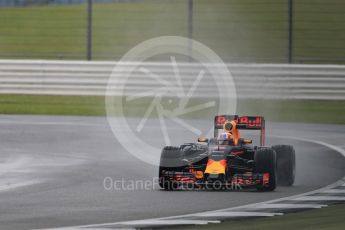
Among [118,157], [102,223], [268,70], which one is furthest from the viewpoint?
[268,70]

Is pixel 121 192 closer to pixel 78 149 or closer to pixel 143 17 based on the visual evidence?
pixel 78 149

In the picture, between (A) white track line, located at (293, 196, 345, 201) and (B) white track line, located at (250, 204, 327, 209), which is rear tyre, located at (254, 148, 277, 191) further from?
(B) white track line, located at (250, 204, 327, 209)

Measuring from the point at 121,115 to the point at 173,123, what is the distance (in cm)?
231

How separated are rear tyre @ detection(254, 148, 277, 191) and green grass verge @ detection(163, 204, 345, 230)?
82.7 inches

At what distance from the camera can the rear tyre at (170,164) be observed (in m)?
14.2

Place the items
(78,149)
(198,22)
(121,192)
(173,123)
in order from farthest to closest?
1. (198,22)
2. (173,123)
3. (78,149)
4. (121,192)

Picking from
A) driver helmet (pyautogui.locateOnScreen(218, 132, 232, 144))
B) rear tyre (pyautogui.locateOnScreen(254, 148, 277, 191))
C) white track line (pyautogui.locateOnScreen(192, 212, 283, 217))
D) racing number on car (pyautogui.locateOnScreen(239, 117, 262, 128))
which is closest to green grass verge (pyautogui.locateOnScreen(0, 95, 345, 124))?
racing number on car (pyautogui.locateOnScreen(239, 117, 262, 128))

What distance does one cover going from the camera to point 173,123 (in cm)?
2572

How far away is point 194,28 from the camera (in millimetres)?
42906

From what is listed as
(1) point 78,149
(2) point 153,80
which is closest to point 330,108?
(2) point 153,80

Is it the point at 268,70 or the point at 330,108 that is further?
the point at 330,108

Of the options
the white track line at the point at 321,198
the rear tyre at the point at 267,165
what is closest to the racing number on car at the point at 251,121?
the rear tyre at the point at 267,165

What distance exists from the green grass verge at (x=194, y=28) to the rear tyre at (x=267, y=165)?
59.5 feet

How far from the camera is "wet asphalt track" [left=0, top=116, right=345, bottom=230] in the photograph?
11984mm
